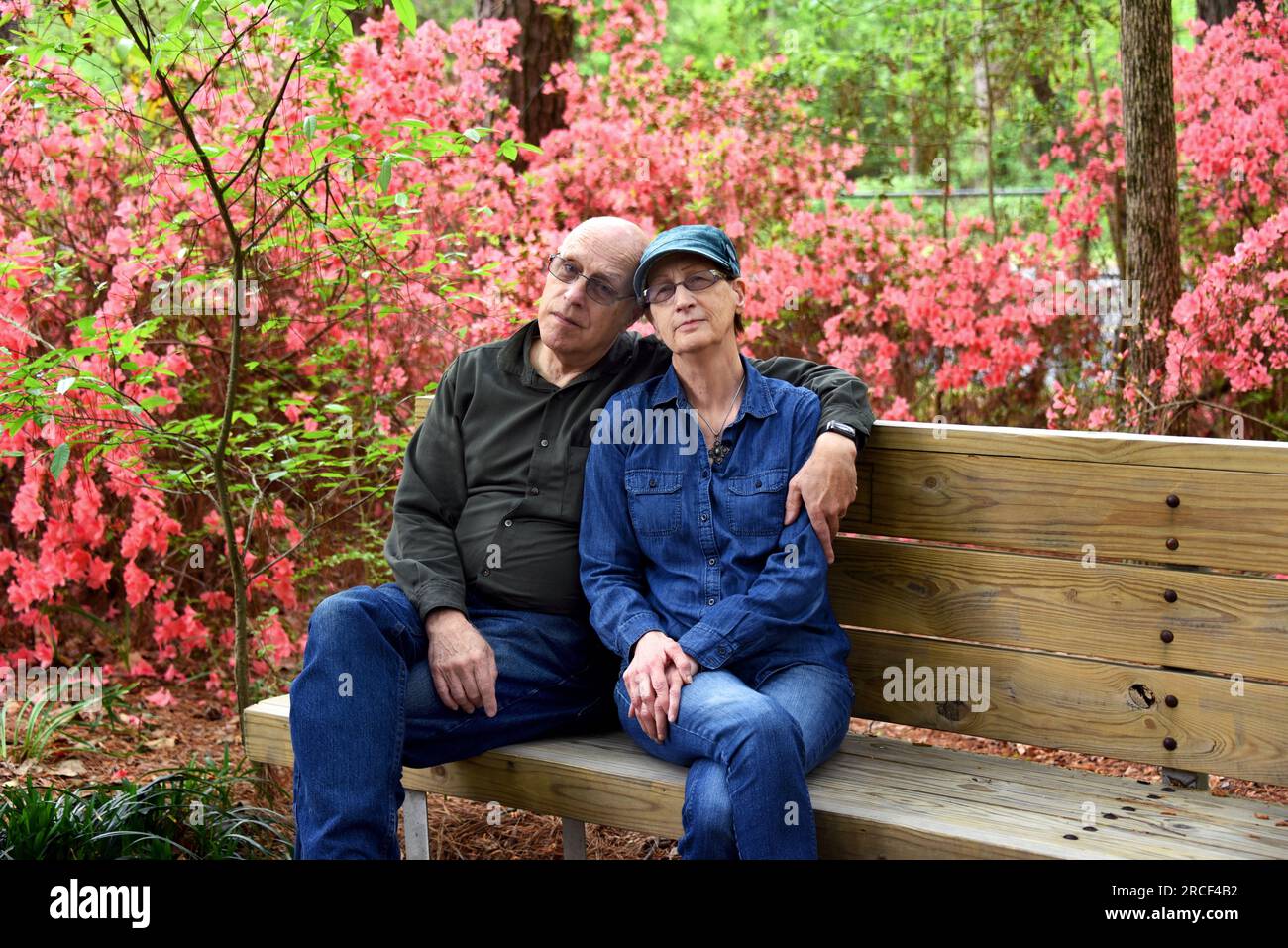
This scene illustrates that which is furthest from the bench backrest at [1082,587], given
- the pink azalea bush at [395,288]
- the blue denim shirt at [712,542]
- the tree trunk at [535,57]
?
the tree trunk at [535,57]

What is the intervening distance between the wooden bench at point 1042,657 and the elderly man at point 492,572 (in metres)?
0.16

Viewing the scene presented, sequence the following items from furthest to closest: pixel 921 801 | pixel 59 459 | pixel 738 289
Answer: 1. pixel 59 459
2. pixel 738 289
3. pixel 921 801

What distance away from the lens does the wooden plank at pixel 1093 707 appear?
263 centimetres

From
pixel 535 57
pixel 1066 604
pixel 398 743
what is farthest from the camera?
pixel 535 57

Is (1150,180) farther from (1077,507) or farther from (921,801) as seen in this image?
(921,801)

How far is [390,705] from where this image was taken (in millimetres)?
2734

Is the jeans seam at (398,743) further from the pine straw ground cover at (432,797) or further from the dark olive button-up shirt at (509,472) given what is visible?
the pine straw ground cover at (432,797)

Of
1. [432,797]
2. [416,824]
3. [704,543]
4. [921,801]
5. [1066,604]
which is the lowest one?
[432,797]

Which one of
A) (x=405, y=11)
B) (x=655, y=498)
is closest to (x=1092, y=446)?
(x=655, y=498)

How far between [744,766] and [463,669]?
72 centimetres

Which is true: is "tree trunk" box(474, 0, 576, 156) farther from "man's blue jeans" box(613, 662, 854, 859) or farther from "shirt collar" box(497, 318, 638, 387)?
"man's blue jeans" box(613, 662, 854, 859)

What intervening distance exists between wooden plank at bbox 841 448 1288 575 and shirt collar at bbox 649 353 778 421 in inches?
12.1

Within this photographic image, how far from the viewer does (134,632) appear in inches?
201

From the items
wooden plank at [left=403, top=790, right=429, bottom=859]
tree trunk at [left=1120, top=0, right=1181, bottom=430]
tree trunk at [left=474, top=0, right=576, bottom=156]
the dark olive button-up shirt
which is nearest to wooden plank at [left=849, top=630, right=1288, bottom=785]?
the dark olive button-up shirt
